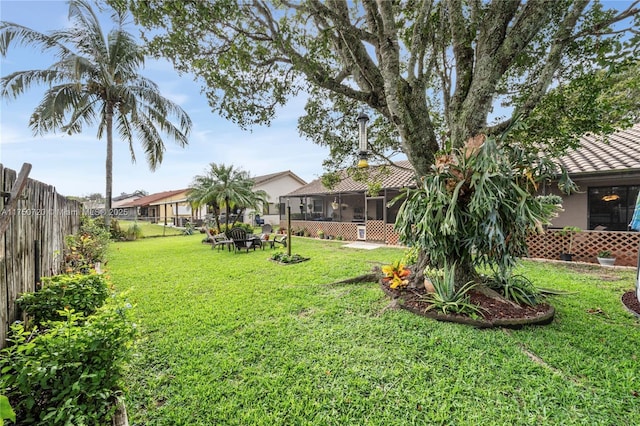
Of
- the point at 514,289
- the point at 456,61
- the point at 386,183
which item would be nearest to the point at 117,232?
the point at 386,183

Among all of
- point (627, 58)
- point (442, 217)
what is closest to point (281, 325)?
point (442, 217)

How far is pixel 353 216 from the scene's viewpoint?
69.7 ft

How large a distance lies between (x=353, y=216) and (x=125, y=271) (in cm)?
1564

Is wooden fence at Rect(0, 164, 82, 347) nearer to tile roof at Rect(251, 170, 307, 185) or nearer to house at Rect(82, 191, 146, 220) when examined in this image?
house at Rect(82, 191, 146, 220)

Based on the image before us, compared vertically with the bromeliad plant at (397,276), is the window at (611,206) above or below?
above

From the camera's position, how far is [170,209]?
40.8 m

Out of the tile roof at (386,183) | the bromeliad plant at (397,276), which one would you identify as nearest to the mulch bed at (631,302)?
the bromeliad plant at (397,276)

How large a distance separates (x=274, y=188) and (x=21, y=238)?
86.8ft

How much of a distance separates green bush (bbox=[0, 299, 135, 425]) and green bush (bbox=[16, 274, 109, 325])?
89cm

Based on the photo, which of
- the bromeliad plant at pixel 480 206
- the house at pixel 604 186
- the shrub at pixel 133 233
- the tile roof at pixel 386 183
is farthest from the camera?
the shrub at pixel 133 233

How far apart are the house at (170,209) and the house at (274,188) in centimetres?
561

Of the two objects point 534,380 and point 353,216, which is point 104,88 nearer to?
point 353,216

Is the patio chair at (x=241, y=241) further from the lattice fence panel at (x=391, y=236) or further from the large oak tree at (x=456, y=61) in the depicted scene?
the lattice fence panel at (x=391, y=236)

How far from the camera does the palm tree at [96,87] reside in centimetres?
1184
